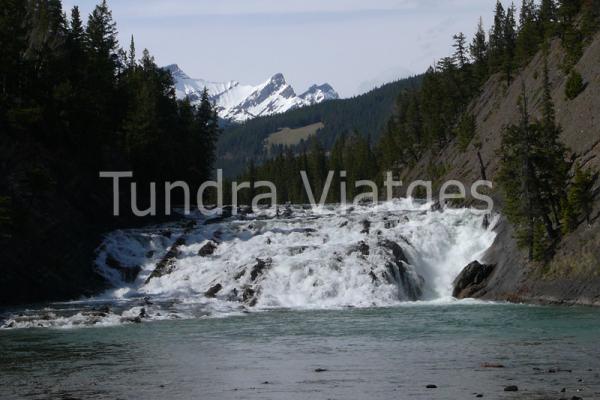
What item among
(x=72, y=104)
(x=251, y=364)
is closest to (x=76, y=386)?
(x=251, y=364)

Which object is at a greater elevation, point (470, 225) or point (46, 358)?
point (470, 225)

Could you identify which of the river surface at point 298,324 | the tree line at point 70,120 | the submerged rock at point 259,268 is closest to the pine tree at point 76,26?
the tree line at point 70,120

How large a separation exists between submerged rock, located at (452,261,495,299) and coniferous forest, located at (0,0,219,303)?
2921cm

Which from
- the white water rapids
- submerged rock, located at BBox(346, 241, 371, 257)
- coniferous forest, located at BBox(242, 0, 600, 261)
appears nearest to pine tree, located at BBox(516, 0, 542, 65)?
coniferous forest, located at BBox(242, 0, 600, 261)

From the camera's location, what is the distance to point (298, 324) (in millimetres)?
44750

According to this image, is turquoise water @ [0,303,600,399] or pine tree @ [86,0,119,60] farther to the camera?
pine tree @ [86,0,119,60]

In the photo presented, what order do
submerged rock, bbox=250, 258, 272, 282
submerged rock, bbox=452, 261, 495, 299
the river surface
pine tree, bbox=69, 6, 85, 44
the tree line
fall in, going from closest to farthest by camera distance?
the river surface
submerged rock, bbox=452, 261, 495, 299
submerged rock, bbox=250, 258, 272, 282
the tree line
pine tree, bbox=69, 6, 85, 44

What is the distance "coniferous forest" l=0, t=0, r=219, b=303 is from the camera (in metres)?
62.2

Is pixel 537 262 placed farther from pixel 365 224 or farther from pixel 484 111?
pixel 484 111

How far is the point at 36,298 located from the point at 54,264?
4.98 meters

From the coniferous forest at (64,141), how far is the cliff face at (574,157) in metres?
32.9

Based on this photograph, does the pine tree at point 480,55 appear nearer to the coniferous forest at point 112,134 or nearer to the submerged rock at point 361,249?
the coniferous forest at point 112,134

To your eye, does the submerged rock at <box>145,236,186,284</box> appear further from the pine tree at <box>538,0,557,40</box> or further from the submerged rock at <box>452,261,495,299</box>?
the pine tree at <box>538,0,557,40</box>

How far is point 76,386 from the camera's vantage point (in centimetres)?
2627
